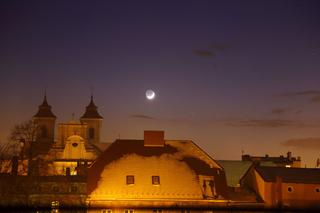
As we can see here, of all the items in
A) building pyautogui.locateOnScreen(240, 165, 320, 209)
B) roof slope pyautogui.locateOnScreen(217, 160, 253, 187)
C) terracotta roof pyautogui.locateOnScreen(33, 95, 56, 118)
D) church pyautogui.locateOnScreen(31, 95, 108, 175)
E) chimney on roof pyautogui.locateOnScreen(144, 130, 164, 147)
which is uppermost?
terracotta roof pyautogui.locateOnScreen(33, 95, 56, 118)

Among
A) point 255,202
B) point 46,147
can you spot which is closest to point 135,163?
point 255,202

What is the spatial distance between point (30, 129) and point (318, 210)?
33740 millimetres

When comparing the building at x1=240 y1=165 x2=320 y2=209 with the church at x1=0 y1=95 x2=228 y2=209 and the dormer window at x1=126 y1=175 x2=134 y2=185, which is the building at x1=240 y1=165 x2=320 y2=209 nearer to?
the church at x1=0 y1=95 x2=228 y2=209

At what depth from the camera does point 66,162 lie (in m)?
77.8

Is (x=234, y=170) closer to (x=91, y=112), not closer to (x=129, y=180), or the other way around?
(x=129, y=180)

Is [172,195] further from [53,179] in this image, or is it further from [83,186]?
[53,179]

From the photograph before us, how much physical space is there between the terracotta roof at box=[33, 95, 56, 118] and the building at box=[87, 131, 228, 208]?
6197cm

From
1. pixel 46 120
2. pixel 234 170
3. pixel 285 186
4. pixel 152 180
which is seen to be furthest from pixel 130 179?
pixel 46 120

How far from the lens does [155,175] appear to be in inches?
1656

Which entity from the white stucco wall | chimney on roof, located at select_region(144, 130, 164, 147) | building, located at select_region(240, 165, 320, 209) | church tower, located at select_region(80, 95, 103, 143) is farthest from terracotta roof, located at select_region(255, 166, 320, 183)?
church tower, located at select_region(80, 95, 103, 143)

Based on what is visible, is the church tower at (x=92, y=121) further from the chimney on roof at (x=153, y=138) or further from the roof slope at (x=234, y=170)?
the chimney on roof at (x=153, y=138)

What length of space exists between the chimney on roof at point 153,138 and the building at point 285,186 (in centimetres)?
979

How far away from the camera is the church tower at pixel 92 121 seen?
106 metres

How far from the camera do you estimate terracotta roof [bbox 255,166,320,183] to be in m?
47.9
